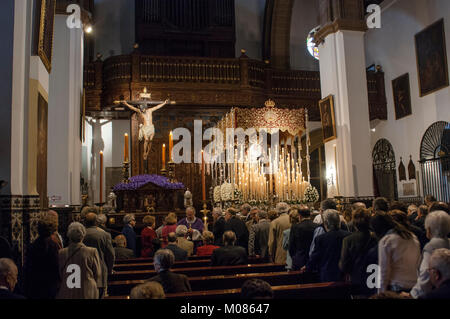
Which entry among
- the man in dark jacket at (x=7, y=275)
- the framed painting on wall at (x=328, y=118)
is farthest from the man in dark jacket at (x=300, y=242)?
the framed painting on wall at (x=328, y=118)

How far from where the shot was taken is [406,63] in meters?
15.5

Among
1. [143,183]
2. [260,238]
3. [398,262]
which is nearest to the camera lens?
[398,262]

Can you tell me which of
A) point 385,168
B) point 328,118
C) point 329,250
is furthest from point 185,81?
point 329,250

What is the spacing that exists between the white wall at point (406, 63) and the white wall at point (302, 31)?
283 centimetres

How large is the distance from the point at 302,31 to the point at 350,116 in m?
9.85

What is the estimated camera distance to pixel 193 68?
1594 centimetres

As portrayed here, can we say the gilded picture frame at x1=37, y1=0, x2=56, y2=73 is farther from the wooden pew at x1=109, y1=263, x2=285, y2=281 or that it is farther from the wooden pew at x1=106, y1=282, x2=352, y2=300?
the wooden pew at x1=106, y1=282, x2=352, y2=300

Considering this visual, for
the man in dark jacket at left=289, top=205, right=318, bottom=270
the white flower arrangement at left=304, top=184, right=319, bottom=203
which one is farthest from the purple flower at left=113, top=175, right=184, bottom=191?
the man in dark jacket at left=289, top=205, right=318, bottom=270

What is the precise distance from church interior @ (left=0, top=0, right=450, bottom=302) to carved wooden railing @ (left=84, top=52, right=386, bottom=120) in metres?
0.05

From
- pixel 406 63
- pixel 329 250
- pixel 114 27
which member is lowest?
pixel 329 250

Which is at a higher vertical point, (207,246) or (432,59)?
(432,59)

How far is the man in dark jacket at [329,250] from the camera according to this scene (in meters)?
4.87

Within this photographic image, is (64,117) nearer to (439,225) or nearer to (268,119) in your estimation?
(268,119)

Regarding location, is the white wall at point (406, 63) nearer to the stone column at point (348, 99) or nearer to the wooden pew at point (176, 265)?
the stone column at point (348, 99)
